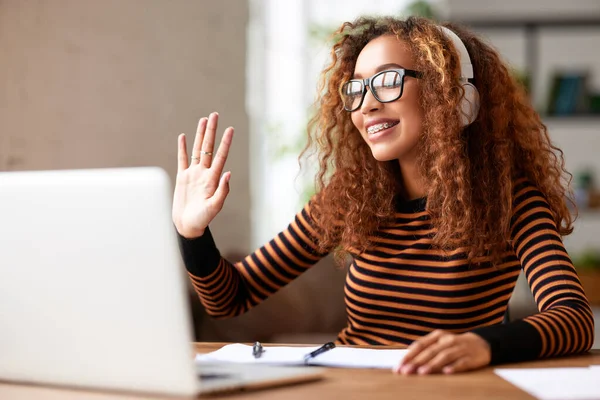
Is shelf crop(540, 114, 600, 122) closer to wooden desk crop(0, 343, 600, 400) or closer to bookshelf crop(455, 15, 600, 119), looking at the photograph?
bookshelf crop(455, 15, 600, 119)

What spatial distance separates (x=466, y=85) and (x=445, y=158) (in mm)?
188

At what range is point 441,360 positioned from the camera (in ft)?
3.24

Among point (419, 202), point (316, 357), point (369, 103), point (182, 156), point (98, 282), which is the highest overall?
point (369, 103)

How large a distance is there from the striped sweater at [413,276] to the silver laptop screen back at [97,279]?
703 millimetres

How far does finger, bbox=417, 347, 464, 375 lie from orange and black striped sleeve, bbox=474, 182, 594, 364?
82mm

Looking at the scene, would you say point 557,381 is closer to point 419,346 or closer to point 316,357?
point 419,346

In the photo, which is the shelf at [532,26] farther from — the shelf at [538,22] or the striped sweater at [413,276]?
the striped sweater at [413,276]

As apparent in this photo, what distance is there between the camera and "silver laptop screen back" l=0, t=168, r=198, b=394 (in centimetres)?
74

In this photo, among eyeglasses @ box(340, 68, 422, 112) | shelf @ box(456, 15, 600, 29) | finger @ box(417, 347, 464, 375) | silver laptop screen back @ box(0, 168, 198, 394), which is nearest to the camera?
silver laptop screen back @ box(0, 168, 198, 394)

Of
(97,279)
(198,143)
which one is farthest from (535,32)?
(97,279)

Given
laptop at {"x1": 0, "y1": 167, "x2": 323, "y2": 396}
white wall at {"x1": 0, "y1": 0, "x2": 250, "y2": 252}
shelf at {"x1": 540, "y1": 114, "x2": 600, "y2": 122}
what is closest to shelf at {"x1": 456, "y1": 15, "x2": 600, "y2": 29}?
shelf at {"x1": 540, "y1": 114, "x2": 600, "y2": 122}

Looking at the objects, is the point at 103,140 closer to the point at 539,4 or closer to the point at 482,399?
the point at 482,399

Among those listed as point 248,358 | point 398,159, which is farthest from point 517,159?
point 248,358

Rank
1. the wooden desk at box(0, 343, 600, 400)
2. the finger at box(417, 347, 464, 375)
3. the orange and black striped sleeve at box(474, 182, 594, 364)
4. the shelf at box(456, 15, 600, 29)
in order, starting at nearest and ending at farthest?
1. the wooden desk at box(0, 343, 600, 400)
2. the finger at box(417, 347, 464, 375)
3. the orange and black striped sleeve at box(474, 182, 594, 364)
4. the shelf at box(456, 15, 600, 29)
